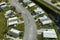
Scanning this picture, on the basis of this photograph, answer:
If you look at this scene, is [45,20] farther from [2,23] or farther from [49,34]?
[2,23]

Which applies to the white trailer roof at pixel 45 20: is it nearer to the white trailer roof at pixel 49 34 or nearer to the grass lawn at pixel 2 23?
the white trailer roof at pixel 49 34

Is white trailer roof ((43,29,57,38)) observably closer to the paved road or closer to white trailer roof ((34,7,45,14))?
the paved road

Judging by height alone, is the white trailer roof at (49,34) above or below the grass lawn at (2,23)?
below

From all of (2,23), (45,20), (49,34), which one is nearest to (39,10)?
(45,20)

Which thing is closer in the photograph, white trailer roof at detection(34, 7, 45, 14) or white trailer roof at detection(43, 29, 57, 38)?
white trailer roof at detection(43, 29, 57, 38)

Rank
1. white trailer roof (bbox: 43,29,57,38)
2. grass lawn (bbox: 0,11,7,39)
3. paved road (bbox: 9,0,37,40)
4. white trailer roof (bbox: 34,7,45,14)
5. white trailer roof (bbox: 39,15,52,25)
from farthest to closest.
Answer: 1. white trailer roof (bbox: 34,7,45,14)
2. white trailer roof (bbox: 39,15,52,25)
3. grass lawn (bbox: 0,11,7,39)
4. paved road (bbox: 9,0,37,40)
5. white trailer roof (bbox: 43,29,57,38)

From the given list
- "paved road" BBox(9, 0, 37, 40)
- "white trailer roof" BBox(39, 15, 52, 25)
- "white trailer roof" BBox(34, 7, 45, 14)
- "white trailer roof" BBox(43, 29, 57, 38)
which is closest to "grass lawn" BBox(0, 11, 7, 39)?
"paved road" BBox(9, 0, 37, 40)

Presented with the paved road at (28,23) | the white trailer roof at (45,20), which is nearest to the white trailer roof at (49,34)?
the paved road at (28,23)

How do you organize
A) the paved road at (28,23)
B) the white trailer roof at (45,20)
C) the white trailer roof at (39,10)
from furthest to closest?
the white trailer roof at (39,10), the white trailer roof at (45,20), the paved road at (28,23)

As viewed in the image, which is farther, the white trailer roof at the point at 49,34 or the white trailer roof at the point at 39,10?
the white trailer roof at the point at 39,10
